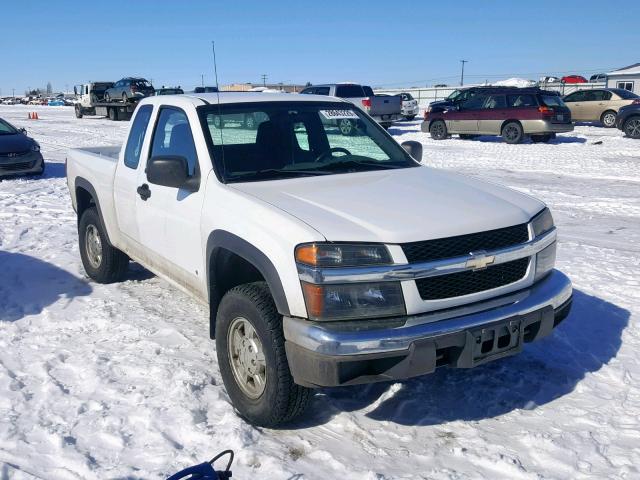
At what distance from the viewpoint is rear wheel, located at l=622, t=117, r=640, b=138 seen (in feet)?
66.3

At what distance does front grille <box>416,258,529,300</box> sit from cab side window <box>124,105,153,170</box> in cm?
286

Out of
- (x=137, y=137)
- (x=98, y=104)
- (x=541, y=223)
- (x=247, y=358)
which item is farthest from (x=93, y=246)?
(x=98, y=104)

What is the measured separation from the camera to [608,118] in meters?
24.8

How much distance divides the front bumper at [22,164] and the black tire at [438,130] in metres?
13.3

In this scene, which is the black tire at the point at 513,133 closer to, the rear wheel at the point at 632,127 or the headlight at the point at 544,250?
the rear wheel at the point at 632,127

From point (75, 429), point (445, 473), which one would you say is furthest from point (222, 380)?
point (445, 473)

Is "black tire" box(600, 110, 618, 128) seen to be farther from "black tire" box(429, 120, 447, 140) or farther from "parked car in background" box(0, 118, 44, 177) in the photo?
"parked car in background" box(0, 118, 44, 177)

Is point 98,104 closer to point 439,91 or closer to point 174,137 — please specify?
point 439,91

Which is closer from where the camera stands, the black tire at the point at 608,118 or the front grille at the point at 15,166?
the front grille at the point at 15,166

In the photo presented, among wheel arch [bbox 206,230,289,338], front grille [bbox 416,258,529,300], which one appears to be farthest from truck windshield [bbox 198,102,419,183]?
front grille [bbox 416,258,529,300]

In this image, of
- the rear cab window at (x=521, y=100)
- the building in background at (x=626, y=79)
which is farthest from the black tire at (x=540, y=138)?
the building in background at (x=626, y=79)

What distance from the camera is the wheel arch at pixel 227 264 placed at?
3537mm

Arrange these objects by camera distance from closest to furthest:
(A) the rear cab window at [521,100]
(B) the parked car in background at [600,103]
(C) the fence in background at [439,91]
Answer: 1. (A) the rear cab window at [521,100]
2. (B) the parked car in background at [600,103]
3. (C) the fence in background at [439,91]

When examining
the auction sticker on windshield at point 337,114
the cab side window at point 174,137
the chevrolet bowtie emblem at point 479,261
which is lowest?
the chevrolet bowtie emblem at point 479,261
